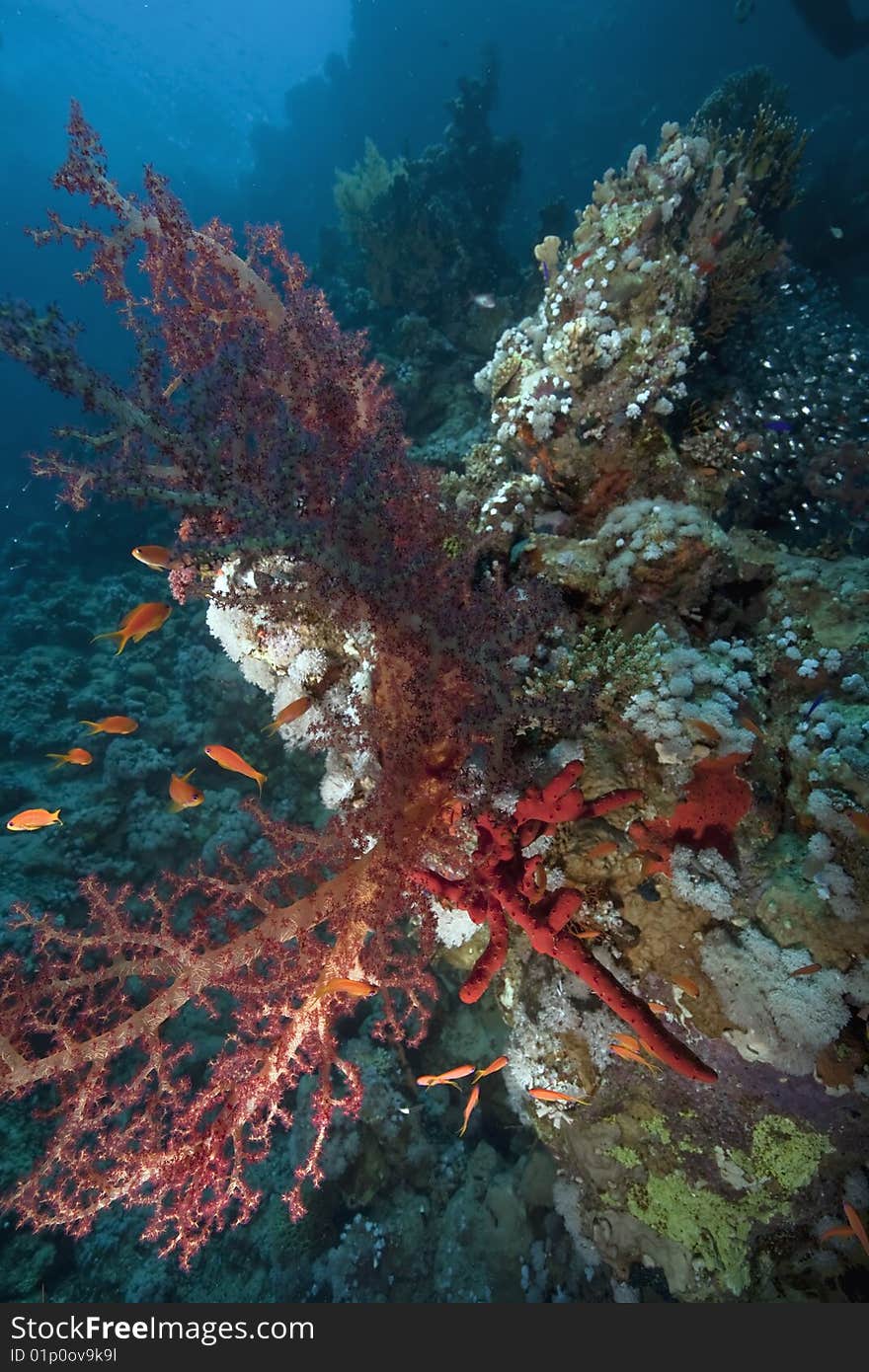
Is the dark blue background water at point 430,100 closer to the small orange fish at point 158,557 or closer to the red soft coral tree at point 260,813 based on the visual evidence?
the red soft coral tree at point 260,813

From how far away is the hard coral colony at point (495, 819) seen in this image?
3.24 meters

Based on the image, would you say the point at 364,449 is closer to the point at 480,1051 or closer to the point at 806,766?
the point at 806,766

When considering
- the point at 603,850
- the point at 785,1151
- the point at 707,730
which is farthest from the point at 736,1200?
the point at 707,730

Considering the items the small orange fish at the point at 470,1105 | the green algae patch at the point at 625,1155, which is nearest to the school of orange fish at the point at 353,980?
the small orange fish at the point at 470,1105

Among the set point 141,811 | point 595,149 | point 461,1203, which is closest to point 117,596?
point 141,811

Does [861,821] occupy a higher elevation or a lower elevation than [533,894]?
higher

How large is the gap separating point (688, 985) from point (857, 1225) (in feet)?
4.28

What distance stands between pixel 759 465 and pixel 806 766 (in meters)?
3.50

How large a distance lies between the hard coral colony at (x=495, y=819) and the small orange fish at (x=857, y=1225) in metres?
0.13

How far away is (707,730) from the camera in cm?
355

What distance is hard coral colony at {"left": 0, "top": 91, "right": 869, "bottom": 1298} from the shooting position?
324 cm

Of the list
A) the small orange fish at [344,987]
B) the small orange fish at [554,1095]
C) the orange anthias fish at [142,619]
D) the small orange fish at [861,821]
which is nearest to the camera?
the small orange fish at [861,821]

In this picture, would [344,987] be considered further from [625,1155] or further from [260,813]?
[625,1155]

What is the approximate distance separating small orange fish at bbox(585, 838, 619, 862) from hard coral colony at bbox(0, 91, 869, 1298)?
18 millimetres
